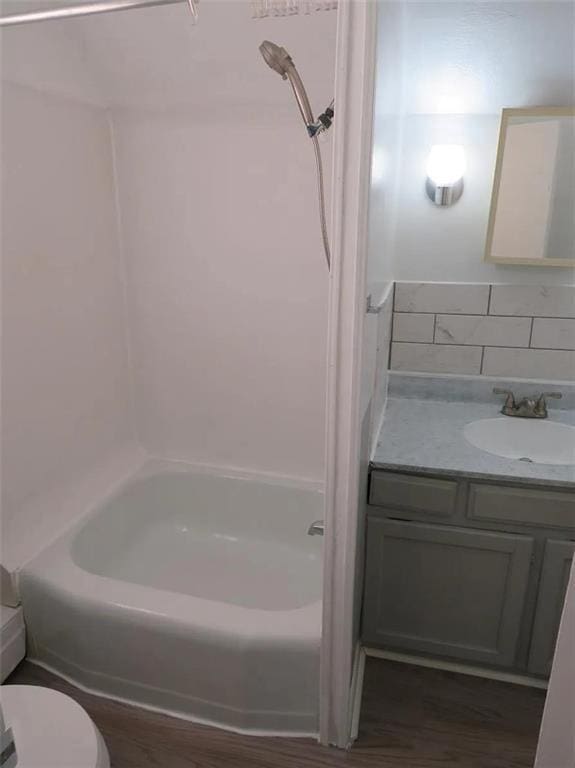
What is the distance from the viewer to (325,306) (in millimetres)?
2143

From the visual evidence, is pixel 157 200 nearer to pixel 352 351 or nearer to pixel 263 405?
pixel 263 405

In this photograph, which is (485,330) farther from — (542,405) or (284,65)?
(284,65)

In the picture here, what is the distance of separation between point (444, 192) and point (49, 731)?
201 centimetres

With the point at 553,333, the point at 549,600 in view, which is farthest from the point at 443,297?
the point at 549,600

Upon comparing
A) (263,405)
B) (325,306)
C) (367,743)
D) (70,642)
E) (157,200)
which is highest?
(157,200)

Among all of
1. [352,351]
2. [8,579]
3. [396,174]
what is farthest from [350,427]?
[8,579]

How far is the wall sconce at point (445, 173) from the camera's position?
6.42 feet

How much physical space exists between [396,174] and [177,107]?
879 millimetres

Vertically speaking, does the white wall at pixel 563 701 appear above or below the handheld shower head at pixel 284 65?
below

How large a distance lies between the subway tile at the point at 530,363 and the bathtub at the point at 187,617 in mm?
891

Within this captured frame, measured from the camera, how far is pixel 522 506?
1.62 meters

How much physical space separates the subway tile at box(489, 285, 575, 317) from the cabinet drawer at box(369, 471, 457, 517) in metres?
0.78

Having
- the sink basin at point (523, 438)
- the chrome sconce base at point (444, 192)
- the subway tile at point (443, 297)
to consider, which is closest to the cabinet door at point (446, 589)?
the sink basin at point (523, 438)

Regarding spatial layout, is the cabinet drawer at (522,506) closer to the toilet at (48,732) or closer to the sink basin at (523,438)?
the sink basin at (523,438)
